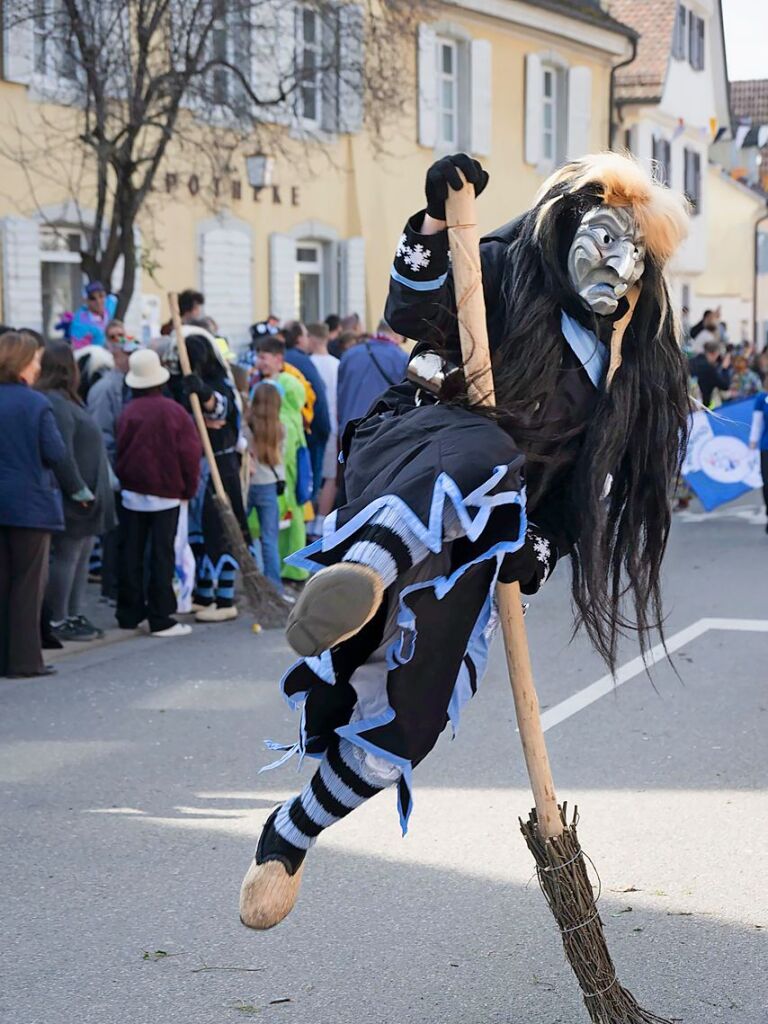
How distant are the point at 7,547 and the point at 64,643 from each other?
45.8 inches

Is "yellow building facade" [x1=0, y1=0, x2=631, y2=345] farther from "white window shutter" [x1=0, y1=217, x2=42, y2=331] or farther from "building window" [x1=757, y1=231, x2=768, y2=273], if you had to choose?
"building window" [x1=757, y1=231, x2=768, y2=273]

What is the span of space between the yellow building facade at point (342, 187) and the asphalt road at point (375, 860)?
744 cm

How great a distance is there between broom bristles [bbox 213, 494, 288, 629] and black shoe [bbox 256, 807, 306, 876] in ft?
20.9

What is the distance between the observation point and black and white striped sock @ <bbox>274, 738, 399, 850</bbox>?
3615 millimetres

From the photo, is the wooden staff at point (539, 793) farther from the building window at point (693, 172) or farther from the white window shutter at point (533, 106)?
the building window at point (693, 172)

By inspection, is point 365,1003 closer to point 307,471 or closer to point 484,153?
point 307,471

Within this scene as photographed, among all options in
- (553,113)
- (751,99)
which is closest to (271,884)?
(553,113)

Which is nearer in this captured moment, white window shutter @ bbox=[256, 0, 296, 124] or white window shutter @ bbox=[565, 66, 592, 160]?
white window shutter @ bbox=[256, 0, 296, 124]

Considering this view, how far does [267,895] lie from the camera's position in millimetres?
3572

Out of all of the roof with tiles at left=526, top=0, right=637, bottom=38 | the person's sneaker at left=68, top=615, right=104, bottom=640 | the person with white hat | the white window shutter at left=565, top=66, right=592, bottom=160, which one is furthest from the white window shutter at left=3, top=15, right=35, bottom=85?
the white window shutter at left=565, top=66, right=592, bottom=160

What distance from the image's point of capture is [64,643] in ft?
31.6

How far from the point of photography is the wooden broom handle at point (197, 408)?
9891 millimetres

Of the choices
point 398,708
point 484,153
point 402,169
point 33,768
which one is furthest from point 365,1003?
point 484,153

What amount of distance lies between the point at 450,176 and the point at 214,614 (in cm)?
715
